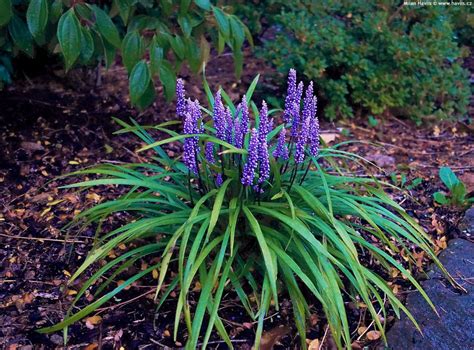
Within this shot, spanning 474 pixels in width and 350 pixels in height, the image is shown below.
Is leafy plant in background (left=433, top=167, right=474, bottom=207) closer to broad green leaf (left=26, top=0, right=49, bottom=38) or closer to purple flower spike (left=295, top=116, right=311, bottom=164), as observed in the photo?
purple flower spike (left=295, top=116, right=311, bottom=164)

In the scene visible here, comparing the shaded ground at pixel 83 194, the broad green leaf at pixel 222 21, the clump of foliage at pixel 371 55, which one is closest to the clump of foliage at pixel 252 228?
the shaded ground at pixel 83 194

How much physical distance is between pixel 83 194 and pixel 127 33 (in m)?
0.82

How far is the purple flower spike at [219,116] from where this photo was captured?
6.10 ft

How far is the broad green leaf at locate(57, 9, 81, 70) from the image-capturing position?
2326 mm

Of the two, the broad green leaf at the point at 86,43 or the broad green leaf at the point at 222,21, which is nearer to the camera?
the broad green leaf at the point at 86,43

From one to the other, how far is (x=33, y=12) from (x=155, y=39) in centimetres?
55

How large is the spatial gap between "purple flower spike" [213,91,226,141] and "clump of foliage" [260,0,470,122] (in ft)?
5.47

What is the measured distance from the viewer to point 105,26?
2492mm

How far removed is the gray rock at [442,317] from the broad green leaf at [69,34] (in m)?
1.70

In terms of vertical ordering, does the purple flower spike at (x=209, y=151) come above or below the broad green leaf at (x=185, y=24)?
below

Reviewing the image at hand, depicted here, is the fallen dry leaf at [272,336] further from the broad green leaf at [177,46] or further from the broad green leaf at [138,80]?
the broad green leaf at [177,46]

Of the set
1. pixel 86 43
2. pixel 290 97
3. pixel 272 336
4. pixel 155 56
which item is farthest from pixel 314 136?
pixel 86 43

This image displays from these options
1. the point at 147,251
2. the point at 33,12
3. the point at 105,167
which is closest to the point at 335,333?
the point at 147,251

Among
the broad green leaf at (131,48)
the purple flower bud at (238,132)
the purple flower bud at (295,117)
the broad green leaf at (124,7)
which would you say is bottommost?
the purple flower bud at (238,132)
